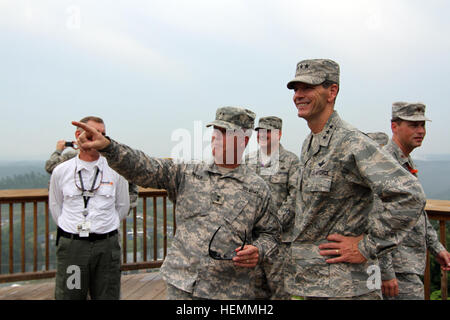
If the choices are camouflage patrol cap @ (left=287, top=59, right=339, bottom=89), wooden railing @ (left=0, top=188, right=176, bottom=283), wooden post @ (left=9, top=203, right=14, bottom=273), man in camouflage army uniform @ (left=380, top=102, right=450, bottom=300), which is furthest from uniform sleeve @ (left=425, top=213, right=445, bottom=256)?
wooden post @ (left=9, top=203, right=14, bottom=273)

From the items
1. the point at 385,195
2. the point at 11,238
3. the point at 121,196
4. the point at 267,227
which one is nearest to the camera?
the point at 385,195

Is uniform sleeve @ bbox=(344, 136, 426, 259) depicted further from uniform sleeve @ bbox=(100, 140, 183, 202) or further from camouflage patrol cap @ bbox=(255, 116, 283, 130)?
camouflage patrol cap @ bbox=(255, 116, 283, 130)

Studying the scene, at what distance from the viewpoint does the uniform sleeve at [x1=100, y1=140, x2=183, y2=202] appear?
1.73m

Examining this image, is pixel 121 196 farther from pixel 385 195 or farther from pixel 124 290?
pixel 385 195

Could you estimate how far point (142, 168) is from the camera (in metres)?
1.85

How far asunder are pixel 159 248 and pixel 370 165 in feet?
14.0

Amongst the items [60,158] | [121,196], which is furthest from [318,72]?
[60,158]

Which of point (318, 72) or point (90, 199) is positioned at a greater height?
point (318, 72)

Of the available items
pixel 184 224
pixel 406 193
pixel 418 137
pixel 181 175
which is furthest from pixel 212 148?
pixel 418 137

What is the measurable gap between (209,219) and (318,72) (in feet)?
3.46

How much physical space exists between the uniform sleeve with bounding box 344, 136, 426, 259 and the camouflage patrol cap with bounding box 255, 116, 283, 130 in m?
2.89
